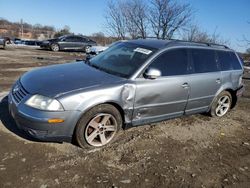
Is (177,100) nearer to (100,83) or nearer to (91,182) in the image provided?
(100,83)

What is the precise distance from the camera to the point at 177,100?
528cm

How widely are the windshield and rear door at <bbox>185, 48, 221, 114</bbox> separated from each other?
3.28 feet

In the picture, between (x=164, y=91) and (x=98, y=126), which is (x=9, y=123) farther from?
(x=164, y=91)

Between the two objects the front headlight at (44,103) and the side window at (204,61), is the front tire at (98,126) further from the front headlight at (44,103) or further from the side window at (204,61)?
the side window at (204,61)

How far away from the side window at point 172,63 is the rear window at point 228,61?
47.7 inches

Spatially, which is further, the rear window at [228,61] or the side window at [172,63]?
the rear window at [228,61]

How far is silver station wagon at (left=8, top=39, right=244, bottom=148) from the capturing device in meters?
4.01

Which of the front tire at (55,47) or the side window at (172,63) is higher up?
the side window at (172,63)

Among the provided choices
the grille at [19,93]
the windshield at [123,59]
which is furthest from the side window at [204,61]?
the grille at [19,93]

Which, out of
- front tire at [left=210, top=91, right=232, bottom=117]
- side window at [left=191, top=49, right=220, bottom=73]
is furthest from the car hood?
front tire at [left=210, top=91, right=232, bottom=117]

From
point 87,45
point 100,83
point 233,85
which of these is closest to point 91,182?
point 100,83

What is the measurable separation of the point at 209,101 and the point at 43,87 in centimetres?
340

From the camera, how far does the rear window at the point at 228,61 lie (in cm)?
630

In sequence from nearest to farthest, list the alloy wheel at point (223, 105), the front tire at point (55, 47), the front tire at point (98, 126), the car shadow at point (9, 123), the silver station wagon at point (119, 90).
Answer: the silver station wagon at point (119, 90)
the front tire at point (98, 126)
the car shadow at point (9, 123)
the alloy wheel at point (223, 105)
the front tire at point (55, 47)
